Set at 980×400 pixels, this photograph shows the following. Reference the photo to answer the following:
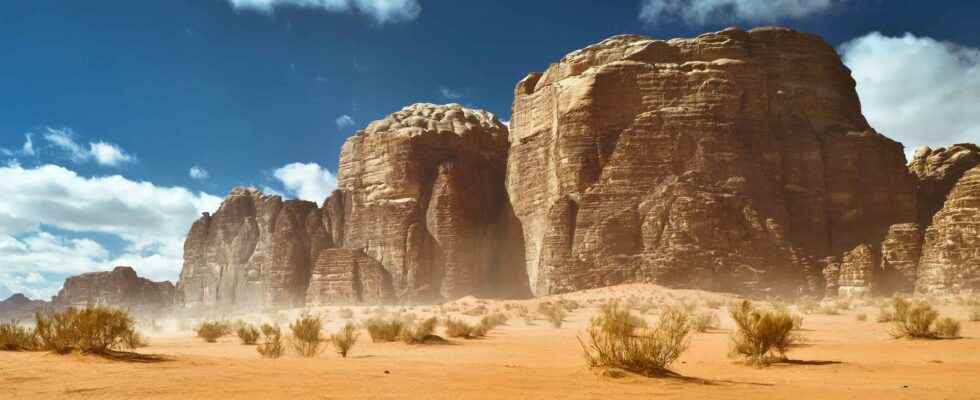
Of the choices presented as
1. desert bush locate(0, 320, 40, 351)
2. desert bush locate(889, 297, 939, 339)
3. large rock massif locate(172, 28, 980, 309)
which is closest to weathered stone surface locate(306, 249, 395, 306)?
large rock massif locate(172, 28, 980, 309)

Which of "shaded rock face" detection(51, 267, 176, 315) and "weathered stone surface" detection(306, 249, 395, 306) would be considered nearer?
"weathered stone surface" detection(306, 249, 395, 306)

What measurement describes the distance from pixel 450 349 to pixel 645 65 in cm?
2958

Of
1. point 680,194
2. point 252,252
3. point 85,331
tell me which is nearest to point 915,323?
point 85,331

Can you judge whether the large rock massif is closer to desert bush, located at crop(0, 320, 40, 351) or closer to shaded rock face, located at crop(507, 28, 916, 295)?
shaded rock face, located at crop(507, 28, 916, 295)

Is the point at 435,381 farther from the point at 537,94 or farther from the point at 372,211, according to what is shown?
the point at 372,211

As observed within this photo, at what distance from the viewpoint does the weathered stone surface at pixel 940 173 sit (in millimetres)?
42594

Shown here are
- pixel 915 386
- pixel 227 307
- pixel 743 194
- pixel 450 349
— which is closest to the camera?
pixel 915 386

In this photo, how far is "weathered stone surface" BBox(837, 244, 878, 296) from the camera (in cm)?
3428

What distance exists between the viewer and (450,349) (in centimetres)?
1602

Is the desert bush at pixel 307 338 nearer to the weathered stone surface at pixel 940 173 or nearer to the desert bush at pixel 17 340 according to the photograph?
the desert bush at pixel 17 340

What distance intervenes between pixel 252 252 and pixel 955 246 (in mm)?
47560

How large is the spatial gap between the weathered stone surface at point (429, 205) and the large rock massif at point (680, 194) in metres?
0.14

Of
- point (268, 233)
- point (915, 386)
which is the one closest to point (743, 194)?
point (915, 386)

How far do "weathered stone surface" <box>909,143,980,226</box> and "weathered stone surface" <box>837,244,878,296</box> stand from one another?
835 cm
